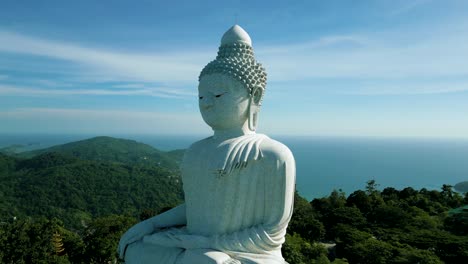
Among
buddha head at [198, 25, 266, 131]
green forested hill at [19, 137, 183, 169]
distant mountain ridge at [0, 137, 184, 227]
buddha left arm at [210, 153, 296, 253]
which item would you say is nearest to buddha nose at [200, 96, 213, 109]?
buddha head at [198, 25, 266, 131]

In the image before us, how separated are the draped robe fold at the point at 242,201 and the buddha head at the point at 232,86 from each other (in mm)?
327

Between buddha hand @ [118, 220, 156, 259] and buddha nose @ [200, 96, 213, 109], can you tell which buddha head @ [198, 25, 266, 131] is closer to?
buddha nose @ [200, 96, 213, 109]

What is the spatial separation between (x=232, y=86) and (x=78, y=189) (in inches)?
2640

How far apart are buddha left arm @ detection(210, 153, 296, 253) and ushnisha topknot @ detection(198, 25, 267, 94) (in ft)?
3.40

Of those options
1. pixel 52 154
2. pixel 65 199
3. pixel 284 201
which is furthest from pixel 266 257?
pixel 52 154

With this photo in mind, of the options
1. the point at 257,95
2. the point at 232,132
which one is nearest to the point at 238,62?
the point at 257,95

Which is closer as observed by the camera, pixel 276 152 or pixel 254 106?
pixel 276 152

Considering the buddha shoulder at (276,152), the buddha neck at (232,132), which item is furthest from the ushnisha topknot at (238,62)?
the buddha shoulder at (276,152)

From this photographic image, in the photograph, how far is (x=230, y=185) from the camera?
4.10 m

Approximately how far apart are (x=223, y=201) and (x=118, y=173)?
75644mm

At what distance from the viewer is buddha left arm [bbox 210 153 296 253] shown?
389 centimetres

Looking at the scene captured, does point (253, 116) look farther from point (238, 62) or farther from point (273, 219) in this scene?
point (273, 219)

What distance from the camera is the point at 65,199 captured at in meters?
59.2

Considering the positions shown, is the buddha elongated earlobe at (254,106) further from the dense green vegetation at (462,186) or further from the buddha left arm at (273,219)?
the dense green vegetation at (462,186)
